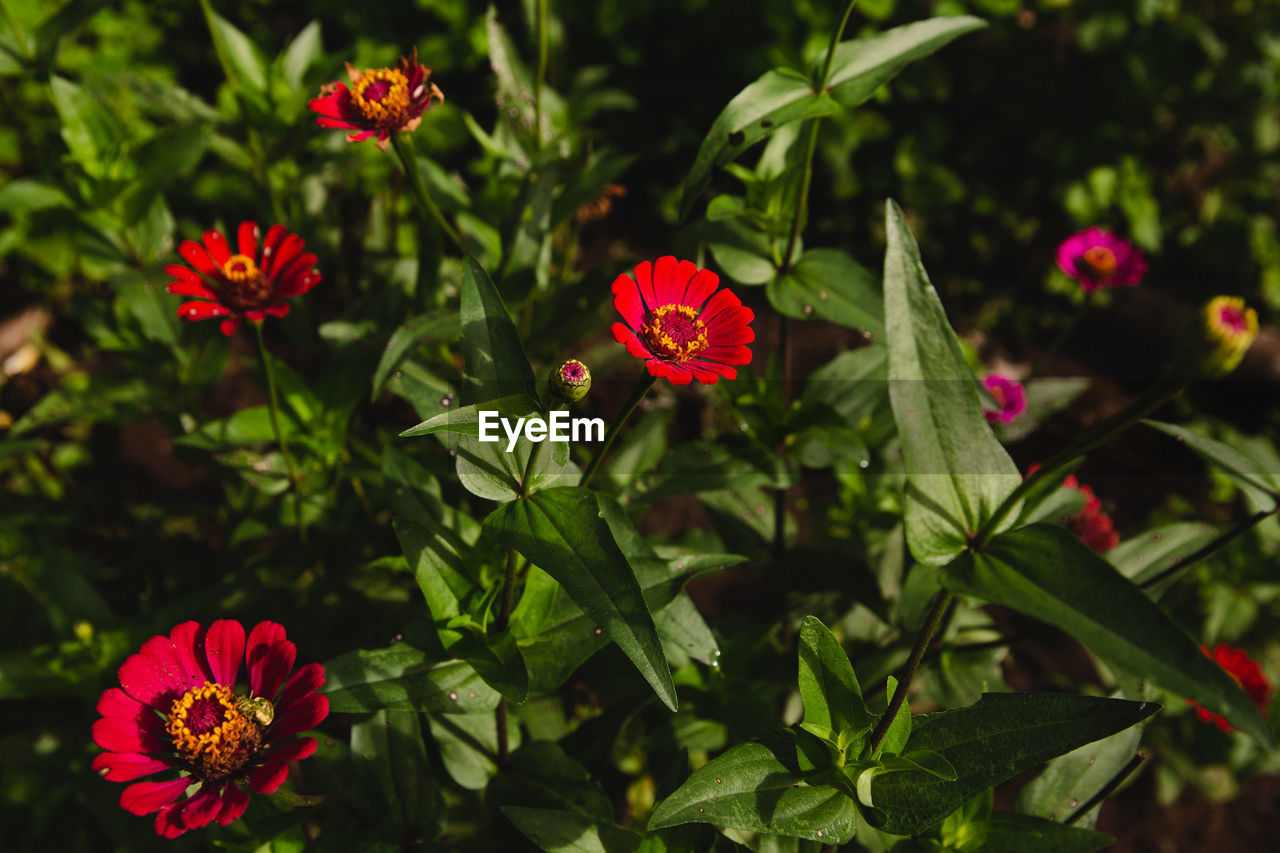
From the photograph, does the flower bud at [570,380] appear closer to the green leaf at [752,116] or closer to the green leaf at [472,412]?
the green leaf at [472,412]

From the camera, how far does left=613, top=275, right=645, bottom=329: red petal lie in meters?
0.94

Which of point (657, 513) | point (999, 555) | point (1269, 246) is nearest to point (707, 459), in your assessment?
point (999, 555)

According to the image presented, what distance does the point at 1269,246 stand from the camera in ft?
10.6

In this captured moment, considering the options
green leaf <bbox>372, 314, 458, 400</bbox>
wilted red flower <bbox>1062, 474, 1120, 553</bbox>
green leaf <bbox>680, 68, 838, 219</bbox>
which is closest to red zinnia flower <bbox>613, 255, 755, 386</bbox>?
green leaf <bbox>680, 68, 838, 219</bbox>

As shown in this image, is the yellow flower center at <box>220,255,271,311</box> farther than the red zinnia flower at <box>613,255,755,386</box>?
Yes

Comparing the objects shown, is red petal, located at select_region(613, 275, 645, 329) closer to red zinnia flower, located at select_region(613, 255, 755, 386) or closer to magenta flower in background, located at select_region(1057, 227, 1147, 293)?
red zinnia flower, located at select_region(613, 255, 755, 386)

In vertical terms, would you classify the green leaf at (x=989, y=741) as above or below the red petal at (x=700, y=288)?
below

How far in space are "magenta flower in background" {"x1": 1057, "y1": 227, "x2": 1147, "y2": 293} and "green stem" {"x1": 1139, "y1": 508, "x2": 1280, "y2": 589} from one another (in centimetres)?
91

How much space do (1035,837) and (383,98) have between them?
1.45m

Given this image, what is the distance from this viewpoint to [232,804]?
90 cm

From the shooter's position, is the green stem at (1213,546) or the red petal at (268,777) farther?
the green stem at (1213,546)

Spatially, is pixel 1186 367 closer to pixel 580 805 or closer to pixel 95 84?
pixel 580 805

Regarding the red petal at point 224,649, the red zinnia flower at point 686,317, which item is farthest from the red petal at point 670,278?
the red petal at point 224,649

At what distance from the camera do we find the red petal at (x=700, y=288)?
3.35 feet
